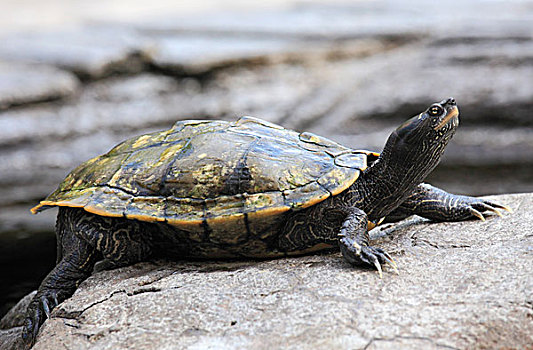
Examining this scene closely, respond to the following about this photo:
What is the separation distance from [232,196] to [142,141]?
0.74 metres

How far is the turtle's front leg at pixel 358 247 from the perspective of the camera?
258 cm

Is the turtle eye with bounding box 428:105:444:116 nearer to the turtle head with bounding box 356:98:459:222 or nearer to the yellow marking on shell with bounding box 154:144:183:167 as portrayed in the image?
the turtle head with bounding box 356:98:459:222

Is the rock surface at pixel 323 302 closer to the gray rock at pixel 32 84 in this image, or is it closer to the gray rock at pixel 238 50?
the gray rock at pixel 32 84

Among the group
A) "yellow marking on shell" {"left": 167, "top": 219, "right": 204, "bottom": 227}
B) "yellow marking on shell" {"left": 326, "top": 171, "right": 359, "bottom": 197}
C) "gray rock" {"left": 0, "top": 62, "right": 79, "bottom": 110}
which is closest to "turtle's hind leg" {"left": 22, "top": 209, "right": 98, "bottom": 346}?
"yellow marking on shell" {"left": 167, "top": 219, "right": 204, "bottom": 227}

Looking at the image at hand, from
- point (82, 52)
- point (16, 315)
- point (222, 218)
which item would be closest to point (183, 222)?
point (222, 218)

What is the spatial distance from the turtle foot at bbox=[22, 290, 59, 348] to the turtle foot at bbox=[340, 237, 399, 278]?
1.48 metres

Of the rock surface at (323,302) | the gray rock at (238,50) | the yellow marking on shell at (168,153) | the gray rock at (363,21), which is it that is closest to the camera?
the rock surface at (323,302)

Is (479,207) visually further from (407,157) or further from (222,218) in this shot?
(222,218)

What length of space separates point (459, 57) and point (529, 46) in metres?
0.91

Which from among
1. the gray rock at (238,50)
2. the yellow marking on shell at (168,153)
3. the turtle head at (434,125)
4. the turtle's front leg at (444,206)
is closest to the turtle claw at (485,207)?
the turtle's front leg at (444,206)

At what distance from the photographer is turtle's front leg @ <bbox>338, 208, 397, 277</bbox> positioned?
8.45ft

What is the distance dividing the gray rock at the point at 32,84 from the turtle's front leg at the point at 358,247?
17.3ft

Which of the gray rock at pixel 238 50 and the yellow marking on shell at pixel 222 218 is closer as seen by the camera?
the yellow marking on shell at pixel 222 218

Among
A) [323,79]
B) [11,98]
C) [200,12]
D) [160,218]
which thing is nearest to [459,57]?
[323,79]
